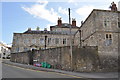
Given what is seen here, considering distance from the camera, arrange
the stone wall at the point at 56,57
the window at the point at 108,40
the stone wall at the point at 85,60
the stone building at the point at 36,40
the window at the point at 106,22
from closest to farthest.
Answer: the stone wall at the point at 85,60
the stone wall at the point at 56,57
the window at the point at 108,40
the window at the point at 106,22
the stone building at the point at 36,40

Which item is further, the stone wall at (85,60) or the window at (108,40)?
the window at (108,40)

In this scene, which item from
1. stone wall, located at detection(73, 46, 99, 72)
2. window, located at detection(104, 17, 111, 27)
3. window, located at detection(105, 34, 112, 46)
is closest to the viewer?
stone wall, located at detection(73, 46, 99, 72)

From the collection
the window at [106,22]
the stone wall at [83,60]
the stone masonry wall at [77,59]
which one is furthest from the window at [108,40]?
the stone masonry wall at [77,59]

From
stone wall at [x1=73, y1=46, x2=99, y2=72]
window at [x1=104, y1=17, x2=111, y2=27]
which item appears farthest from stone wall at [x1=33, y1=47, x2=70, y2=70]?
window at [x1=104, y1=17, x2=111, y2=27]

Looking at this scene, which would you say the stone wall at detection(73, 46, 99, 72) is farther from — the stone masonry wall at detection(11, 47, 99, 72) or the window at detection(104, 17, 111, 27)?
the window at detection(104, 17, 111, 27)

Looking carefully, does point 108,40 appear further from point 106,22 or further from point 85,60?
point 85,60

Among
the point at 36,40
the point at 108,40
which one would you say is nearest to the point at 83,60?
the point at 108,40

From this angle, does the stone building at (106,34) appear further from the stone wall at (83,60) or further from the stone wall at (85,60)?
the stone wall at (85,60)

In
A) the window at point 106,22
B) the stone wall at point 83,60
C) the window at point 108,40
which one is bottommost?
the stone wall at point 83,60

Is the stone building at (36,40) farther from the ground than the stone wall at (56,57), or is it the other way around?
the stone building at (36,40)

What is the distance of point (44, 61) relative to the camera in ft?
95.3

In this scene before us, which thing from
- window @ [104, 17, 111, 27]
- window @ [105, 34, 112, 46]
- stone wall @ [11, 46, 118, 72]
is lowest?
stone wall @ [11, 46, 118, 72]

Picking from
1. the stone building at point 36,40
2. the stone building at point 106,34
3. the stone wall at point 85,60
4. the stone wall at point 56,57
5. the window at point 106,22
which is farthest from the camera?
the stone building at point 36,40

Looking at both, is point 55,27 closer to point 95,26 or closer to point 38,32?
point 38,32
